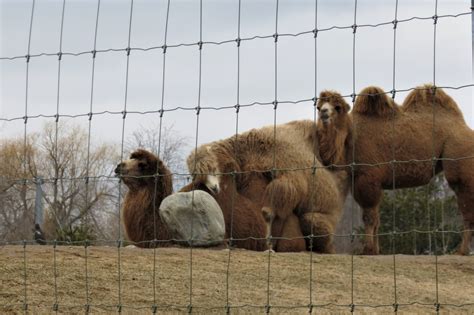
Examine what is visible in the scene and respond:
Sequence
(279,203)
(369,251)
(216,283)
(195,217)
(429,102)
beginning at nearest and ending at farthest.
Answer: (216,283)
(195,217)
(279,203)
(369,251)
(429,102)

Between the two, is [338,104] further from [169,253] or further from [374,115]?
[169,253]

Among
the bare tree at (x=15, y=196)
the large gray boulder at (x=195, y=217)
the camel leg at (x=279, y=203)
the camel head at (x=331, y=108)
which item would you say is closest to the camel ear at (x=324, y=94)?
the camel head at (x=331, y=108)

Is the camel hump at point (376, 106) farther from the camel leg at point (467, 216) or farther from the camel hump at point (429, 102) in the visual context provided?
the camel leg at point (467, 216)

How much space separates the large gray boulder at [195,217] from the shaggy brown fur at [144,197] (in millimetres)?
432

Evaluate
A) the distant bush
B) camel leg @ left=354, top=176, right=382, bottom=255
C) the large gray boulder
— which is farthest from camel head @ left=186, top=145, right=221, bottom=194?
the distant bush

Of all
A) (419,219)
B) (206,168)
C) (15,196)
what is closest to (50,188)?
(15,196)

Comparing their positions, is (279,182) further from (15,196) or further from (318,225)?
(15,196)

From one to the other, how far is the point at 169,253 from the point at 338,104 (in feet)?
7.90

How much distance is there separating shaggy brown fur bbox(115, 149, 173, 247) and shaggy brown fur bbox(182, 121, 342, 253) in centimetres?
39

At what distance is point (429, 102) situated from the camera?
11344mm

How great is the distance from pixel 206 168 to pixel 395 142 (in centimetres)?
188

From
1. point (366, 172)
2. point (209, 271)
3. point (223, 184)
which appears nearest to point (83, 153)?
point (223, 184)

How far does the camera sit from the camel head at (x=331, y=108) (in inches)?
419

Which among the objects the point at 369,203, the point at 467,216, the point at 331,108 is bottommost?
the point at 467,216
